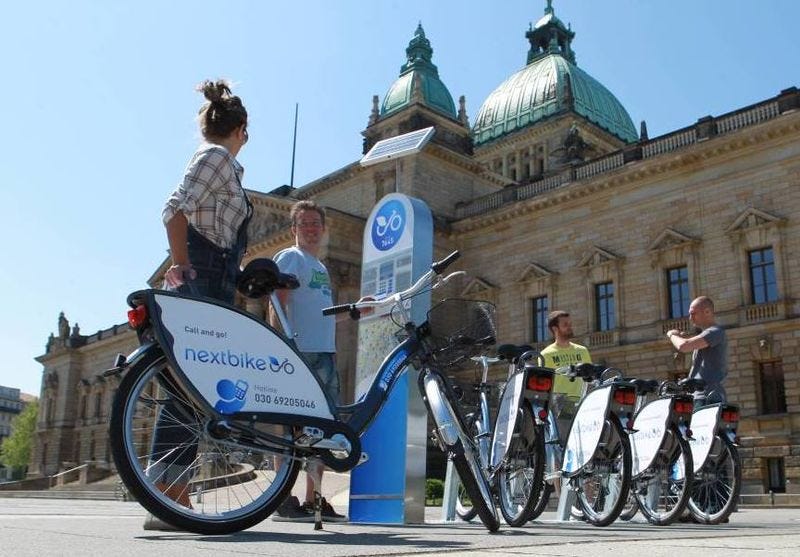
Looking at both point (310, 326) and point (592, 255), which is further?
point (592, 255)

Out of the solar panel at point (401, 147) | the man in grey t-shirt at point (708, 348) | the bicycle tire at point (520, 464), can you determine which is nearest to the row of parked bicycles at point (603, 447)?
the bicycle tire at point (520, 464)

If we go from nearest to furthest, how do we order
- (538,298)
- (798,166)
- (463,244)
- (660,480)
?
(660,480) < (798,166) < (538,298) < (463,244)

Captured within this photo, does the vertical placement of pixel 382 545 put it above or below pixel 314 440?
below

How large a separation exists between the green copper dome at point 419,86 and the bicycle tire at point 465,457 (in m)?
34.0

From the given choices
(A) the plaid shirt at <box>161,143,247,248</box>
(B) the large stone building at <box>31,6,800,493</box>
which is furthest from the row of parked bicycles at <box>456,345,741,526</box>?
(B) the large stone building at <box>31,6,800,493</box>

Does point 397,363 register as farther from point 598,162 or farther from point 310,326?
point 598,162

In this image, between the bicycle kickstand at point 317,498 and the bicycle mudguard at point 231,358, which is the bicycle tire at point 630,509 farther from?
the bicycle mudguard at point 231,358

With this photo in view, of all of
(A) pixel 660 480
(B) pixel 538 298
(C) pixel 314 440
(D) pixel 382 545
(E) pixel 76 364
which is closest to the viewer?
(D) pixel 382 545

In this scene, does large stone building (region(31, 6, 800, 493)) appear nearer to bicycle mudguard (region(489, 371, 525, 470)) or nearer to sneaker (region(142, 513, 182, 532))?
bicycle mudguard (region(489, 371, 525, 470))

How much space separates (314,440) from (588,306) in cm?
2485

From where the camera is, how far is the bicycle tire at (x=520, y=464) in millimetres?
4977

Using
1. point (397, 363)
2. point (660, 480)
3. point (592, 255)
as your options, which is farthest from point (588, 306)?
point (397, 363)

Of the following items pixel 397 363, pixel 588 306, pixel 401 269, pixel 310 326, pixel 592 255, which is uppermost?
pixel 592 255

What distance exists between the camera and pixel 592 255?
28094mm
